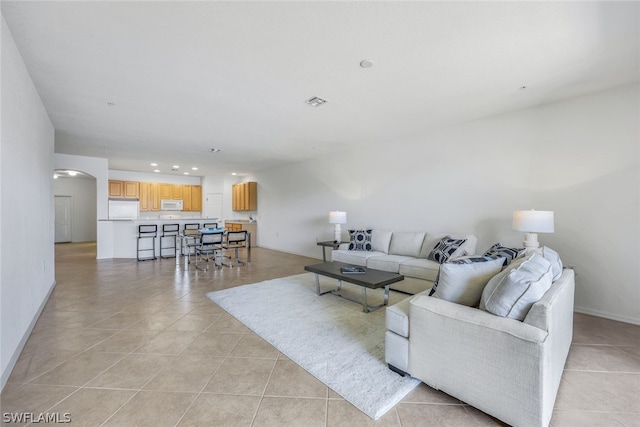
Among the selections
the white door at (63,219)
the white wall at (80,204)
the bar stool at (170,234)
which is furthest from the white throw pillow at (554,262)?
the white door at (63,219)

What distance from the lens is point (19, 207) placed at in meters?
2.34

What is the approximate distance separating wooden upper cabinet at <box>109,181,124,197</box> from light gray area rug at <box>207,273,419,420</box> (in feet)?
22.9

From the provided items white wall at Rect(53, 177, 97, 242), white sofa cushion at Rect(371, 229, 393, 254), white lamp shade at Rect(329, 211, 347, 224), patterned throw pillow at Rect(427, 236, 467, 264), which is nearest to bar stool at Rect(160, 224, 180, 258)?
white lamp shade at Rect(329, 211, 347, 224)

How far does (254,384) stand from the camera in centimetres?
190

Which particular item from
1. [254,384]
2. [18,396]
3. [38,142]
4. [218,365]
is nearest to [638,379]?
[254,384]

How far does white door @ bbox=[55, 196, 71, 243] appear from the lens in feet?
32.3

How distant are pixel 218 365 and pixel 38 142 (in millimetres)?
3355

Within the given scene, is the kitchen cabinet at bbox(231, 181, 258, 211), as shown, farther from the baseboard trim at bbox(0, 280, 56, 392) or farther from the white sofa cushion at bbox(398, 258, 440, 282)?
the white sofa cushion at bbox(398, 258, 440, 282)

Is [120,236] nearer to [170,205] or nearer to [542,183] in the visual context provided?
[170,205]

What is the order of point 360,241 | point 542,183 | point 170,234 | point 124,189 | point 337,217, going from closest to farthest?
point 542,183
point 360,241
point 337,217
point 170,234
point 124,189

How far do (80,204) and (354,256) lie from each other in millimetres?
11051

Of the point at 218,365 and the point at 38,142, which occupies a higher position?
the point at 38,142

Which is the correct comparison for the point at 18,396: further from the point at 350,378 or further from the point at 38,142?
the point at 38,142

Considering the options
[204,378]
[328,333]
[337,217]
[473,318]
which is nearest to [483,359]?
[473,318]
